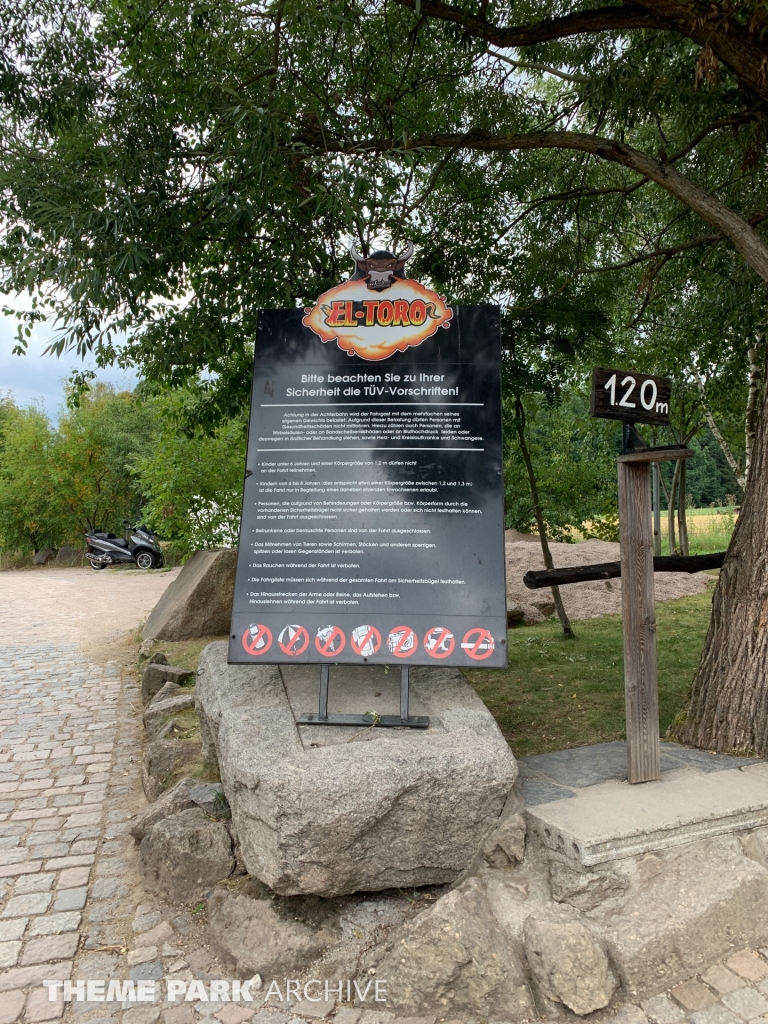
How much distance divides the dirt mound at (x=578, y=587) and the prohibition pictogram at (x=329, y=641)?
5.68m

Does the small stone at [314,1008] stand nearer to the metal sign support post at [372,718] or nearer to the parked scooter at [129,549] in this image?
the metal sign support post at [372,718]

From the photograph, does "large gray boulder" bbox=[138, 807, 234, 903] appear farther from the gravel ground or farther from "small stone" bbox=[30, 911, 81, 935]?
the gravel ground

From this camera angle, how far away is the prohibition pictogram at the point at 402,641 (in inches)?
135

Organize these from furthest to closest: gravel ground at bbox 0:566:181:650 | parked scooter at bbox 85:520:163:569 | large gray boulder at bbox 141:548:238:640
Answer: parked scooter at bbox 85:520:163:569 → gravel ground at bbox 0:566:181:650 → large gray boulder at bbox 141:548:238:640

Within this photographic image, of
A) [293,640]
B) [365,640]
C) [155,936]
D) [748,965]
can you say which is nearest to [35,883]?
[155,936]

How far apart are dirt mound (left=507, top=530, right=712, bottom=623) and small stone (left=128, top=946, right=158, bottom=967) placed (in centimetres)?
636

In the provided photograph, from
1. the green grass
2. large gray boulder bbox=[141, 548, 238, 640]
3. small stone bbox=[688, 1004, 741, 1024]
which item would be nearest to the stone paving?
small stone bbox=[688, 1004, 741, 1024]

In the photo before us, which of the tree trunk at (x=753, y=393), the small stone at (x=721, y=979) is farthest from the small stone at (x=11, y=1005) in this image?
the tree trunk at (x=753, y=393)

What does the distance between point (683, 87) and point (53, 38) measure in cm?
483

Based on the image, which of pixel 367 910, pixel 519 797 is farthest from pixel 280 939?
pixel 519 797

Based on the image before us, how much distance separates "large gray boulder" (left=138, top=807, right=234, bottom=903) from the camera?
3514 millimetres

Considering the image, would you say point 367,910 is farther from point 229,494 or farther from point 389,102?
point 229,494

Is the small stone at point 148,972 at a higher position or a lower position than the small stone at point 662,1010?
lower

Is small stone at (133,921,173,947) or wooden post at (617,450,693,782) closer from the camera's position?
small stone at (133,921,173,947)
